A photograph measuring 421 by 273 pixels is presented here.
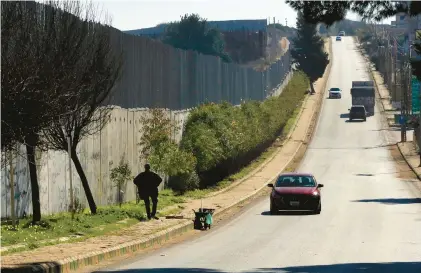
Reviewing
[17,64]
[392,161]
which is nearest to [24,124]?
[17,64]

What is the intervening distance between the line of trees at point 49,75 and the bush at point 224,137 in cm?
1755

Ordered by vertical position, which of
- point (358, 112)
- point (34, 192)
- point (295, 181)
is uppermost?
point (34, 192)

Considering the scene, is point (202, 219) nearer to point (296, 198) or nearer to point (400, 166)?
point (296, 198)

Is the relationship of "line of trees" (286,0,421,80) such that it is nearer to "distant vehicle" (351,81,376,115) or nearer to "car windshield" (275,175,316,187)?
"car windshield" (275,175,316,187)

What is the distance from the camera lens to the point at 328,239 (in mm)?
28156

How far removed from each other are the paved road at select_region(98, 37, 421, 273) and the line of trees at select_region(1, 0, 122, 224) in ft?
12.7

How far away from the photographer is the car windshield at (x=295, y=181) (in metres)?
41.3

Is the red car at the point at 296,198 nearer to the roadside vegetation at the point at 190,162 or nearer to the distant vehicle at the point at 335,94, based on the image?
the roadside vegetation at the point at 190,162

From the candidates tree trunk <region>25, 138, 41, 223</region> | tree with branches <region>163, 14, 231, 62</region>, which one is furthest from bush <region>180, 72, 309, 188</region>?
tree with branches <region>163, 14, 231, 62</region>

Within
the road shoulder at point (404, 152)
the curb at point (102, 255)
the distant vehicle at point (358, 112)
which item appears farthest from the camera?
the distant vehicle at point (358, 112)

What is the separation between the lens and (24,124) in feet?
77.7

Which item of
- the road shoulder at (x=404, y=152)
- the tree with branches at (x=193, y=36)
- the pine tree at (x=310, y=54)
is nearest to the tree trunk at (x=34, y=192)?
the road shoulder at (x=404, y=152)

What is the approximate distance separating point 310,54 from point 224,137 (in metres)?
114

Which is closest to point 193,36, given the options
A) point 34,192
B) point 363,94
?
point 363,94
